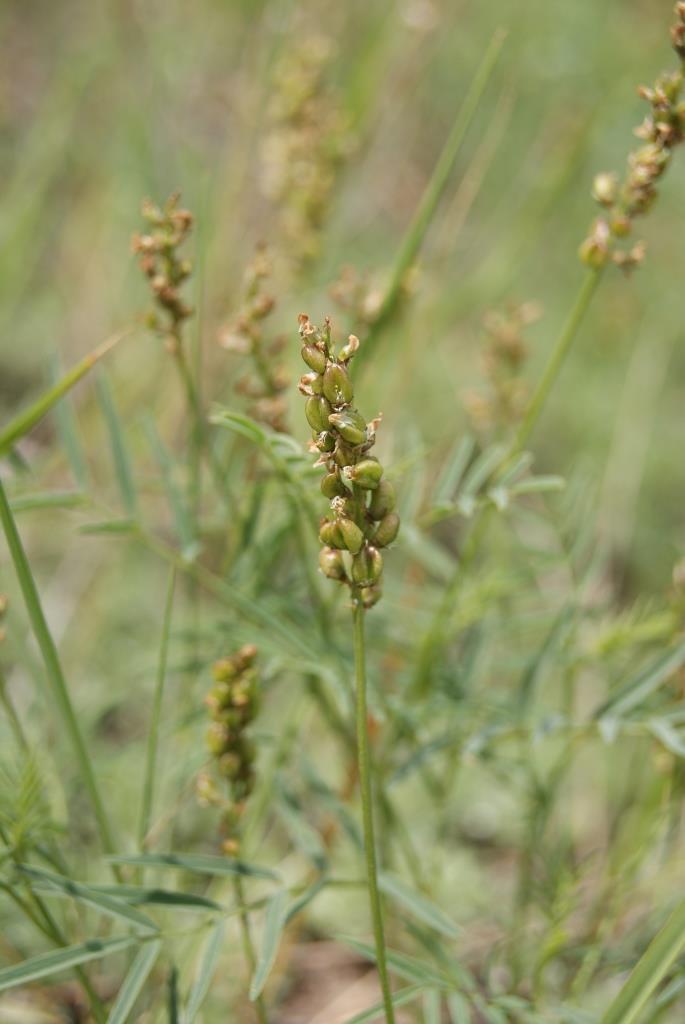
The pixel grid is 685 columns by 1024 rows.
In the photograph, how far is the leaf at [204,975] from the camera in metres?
0.94

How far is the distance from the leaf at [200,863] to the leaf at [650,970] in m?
0.36

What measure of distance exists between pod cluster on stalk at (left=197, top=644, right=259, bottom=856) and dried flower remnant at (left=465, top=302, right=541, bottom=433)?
68 centimetres

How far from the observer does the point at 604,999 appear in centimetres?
137

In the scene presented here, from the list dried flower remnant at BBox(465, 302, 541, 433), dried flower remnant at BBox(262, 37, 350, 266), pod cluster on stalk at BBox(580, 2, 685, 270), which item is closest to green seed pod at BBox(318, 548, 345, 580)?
pod cluster on stalk at BBox(580, 2, 685, 270)

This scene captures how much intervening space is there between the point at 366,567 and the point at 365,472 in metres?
0.08

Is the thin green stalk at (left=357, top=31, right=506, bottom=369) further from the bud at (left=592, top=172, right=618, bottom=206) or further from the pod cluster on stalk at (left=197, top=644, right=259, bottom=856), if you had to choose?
the pod cluster on stalk at (left=197, top=644, right=259, bottom=856)

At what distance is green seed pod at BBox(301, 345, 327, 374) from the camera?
2.40 feet

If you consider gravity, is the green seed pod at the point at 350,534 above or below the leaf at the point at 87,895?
above

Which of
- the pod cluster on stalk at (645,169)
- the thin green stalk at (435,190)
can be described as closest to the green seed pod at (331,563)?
the pod cluster on stalk at (645,169)

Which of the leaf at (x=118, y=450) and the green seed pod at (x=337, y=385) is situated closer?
the green seed pod at (x=337, y=385)

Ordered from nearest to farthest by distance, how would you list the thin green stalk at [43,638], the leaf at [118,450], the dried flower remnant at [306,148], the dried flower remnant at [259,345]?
1. the thin green stalk at [43,638]
2. the dried flower remnant at [259,345]
3. the leaf at [118,450]
4. the dried flower remnant at [306,148]

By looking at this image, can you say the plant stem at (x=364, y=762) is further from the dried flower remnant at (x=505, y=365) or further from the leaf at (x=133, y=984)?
the dried flower remnant at (x=505, y=365)

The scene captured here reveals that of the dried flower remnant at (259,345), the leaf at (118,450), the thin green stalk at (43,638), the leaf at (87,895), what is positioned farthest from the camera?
the leaf at (118,450)

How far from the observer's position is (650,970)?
35.7 inches
